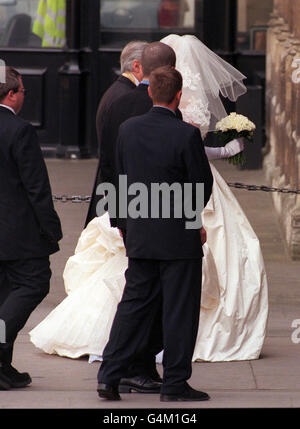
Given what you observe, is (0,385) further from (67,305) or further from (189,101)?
(189,101)

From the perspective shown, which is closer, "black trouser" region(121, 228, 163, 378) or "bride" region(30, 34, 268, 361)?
"black trouser" region(121, 228, 163, 378)

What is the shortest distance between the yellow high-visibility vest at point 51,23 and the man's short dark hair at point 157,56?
8830mm

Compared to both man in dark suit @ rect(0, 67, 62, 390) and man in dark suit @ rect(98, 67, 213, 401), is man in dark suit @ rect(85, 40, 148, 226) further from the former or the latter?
man in dark suit @ rect(98, 67, 213, 401)

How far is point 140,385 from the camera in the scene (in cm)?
671

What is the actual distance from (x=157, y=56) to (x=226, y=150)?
3.46 ft

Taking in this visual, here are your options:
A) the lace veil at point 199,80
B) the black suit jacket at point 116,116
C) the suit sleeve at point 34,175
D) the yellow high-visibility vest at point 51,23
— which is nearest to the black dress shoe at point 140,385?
the suit sleeve at point 34,175

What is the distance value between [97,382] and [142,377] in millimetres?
290

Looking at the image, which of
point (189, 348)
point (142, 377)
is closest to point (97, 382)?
point (142, 377)

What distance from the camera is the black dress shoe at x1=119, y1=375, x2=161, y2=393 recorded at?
6.70 meters

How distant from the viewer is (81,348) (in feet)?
24.2

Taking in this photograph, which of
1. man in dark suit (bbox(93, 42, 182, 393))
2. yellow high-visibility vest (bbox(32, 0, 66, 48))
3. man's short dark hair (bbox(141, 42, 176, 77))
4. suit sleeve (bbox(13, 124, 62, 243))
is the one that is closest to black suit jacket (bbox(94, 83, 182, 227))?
man in dark suit (bbox(93, 42, 182, 393))

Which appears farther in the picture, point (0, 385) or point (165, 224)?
point (0, 385)

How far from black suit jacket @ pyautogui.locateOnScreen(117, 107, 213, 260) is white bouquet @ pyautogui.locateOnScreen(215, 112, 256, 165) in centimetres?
137

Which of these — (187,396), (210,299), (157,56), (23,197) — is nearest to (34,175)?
(23,197)
